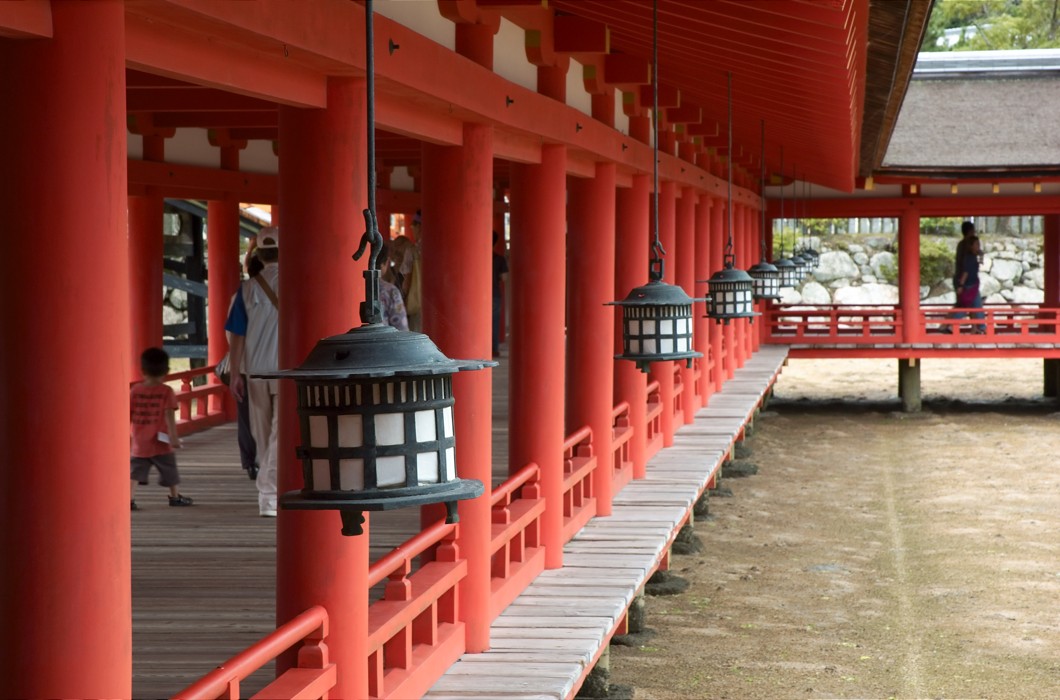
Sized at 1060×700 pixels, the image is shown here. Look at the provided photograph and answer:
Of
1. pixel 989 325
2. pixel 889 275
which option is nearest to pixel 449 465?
pixel 989 325

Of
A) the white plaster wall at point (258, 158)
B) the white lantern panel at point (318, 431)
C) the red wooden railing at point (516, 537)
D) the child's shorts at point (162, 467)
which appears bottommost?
the red wooden railing at point (516, 537)

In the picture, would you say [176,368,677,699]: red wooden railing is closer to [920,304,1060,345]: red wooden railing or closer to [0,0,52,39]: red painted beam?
[0,0,52,39]: red painted beam

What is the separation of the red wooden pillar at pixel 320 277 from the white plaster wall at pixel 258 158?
7302 mm

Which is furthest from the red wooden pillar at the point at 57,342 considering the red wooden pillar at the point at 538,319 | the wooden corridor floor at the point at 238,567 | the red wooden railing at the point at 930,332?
the red wooden railing at the point at 930,332

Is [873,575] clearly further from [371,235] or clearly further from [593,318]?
[371,235]

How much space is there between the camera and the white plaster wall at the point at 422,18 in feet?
14.8

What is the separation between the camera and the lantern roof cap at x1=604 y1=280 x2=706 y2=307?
6.05m

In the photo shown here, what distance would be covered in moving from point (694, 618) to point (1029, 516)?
5.38m

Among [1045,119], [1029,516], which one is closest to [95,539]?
[1029,516]

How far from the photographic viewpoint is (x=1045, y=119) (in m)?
22.9

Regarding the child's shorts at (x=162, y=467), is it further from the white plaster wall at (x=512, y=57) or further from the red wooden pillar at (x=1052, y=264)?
the red wooden pillar at (x=1052, y=264)

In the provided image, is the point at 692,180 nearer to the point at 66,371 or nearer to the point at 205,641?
the point at 205,641

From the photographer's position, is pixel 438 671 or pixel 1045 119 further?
pixel 1045 119

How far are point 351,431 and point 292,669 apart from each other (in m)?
1.39
